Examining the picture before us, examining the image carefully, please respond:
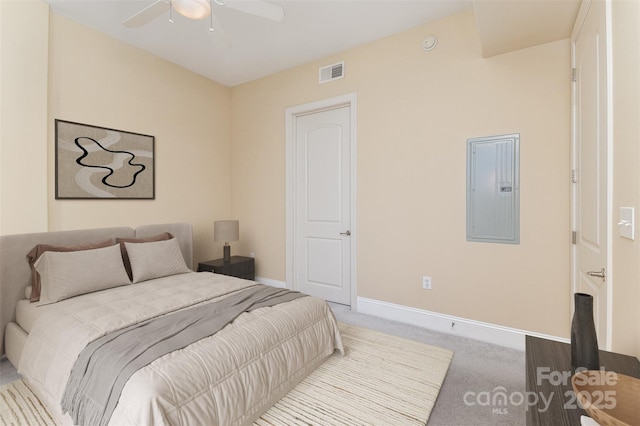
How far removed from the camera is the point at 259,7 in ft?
6.78

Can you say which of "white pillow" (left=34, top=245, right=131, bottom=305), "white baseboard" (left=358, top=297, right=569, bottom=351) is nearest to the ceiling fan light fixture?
"white pillow" (left=34, top=245, right=131, bottom=305)

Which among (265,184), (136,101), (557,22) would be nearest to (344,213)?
(265,184)

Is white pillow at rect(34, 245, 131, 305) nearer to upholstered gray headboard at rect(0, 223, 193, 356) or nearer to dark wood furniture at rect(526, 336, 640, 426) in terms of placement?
upholstered gray headboard at rect(0, 223, 193, 356)

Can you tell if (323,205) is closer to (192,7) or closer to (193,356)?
(192,7)

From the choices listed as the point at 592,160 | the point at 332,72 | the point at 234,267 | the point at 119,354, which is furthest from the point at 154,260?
the point at 592,160

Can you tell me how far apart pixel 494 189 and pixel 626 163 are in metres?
1.42

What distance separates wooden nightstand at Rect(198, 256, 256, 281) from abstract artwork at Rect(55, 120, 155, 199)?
106 cm

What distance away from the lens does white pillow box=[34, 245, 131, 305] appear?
2.20 meters

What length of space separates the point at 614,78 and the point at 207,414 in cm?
242

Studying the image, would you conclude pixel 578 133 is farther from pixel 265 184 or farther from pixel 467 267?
pixel 265 184

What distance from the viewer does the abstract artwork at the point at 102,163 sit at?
276 centimetres

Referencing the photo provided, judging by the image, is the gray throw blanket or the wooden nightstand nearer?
the gray throw blanket

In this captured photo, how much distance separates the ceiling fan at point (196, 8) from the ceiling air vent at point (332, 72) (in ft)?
4.55

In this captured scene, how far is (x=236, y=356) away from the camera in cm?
157
